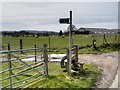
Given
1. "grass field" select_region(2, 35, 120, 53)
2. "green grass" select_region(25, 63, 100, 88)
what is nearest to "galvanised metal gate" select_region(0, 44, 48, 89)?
"green grass" select_region(25, 63, 100, 88)

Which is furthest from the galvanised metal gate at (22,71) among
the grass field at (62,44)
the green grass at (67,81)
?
the grass field at (62,44)

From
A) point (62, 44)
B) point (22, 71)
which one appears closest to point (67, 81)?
point (22, 71)

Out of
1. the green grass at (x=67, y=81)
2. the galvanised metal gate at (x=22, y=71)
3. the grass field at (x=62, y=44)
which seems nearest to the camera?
the galvanised metal gate at (x=22, y=71)

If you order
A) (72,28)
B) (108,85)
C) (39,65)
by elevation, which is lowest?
(108,85)

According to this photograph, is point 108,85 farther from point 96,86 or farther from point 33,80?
point 33,80

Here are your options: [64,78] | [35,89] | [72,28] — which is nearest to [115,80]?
[64,78]

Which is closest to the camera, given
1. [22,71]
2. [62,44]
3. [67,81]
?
[67,81]

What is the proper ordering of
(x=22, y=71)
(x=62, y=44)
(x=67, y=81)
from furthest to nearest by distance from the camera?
(x=62, y=44), (x=22, y=71), (x=67, y=81)

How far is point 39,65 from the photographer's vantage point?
30.1 feet

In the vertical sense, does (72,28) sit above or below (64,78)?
above

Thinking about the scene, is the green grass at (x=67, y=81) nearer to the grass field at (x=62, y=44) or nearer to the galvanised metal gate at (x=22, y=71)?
the galvanised metal gate at (x=22, y=71)

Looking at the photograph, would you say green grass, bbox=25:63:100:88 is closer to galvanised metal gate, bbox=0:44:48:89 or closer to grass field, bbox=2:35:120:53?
galvanised metal gate, bbox=0:44:48:89

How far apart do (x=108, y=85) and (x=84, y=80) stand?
33.8 inches

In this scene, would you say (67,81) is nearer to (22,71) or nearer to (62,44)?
(22,71)
